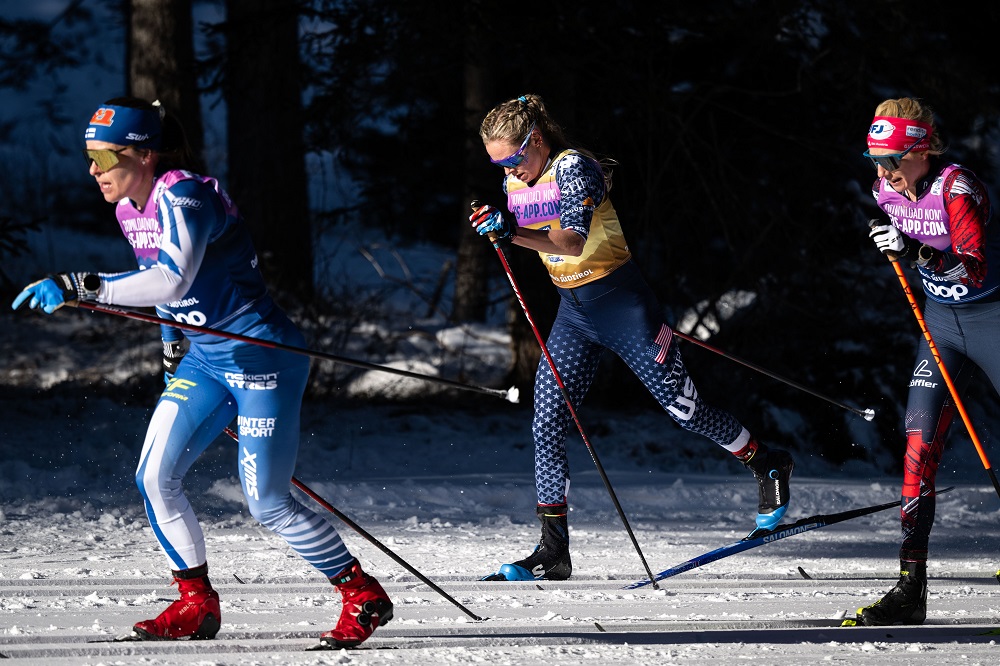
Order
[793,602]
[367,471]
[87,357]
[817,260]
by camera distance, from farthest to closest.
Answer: [87,357] < [817,260] < [367,471] < [793,602]

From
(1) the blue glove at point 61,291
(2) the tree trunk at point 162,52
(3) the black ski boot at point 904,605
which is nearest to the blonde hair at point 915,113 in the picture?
(3) the black ski boot at point 904,605

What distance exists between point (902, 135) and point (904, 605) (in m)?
1.71

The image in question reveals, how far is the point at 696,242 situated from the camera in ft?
35.0

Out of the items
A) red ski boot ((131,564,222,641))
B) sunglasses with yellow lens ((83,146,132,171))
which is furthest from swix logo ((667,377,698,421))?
sunglasses with yellow lens ((83,146,132,171))

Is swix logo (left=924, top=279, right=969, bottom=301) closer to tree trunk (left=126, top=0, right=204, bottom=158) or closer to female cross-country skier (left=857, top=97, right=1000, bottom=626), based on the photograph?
female cross-country skier (left=857, top=97, right=1000, bottom=626)

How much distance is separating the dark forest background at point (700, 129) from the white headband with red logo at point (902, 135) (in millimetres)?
4701

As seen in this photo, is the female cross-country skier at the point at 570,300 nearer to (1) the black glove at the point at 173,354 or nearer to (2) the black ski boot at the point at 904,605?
(2) the black ski boot at the point at 904,605

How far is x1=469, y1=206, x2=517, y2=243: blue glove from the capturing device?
4715mm

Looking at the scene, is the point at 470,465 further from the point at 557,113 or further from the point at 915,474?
the point at 915,474

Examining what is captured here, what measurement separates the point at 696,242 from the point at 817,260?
1.06m

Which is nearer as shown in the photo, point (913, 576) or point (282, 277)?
point (913, 576)

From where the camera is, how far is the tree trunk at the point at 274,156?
10695 millimetres

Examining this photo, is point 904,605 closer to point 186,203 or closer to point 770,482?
point 770,482

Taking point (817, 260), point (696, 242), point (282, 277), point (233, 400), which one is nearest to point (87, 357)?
point (282, 277)
